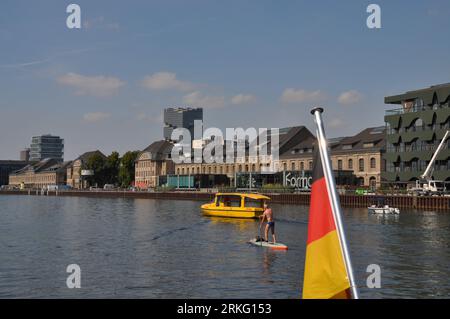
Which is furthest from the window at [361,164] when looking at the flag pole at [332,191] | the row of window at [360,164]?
the flag pole at [332,191]

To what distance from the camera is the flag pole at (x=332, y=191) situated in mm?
5285

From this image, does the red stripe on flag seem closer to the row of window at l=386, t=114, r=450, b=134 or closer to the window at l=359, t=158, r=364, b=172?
the row of window at l=386, t=114, r=450, b=134

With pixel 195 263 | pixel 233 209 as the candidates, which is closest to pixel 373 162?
pixel 233 209

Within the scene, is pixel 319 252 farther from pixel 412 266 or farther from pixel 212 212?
pixel 212 212

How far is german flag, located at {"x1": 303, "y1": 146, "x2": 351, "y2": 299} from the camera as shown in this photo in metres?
5.61

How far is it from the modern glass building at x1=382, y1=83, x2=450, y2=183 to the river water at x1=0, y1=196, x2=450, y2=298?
5205 cm

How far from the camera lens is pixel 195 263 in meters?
26.9

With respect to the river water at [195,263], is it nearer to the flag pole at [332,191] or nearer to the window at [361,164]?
the flag pole at [332,191]

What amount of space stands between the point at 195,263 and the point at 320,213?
71.5ft

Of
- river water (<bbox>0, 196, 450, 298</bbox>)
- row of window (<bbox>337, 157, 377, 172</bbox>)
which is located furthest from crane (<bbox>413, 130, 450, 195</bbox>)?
river water (<bbox>0, 196, 450, 298</bbox>)

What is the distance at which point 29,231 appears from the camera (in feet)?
151

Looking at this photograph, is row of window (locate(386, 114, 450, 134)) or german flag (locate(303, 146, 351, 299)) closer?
german flag (locate(303, 146, 351, 299))

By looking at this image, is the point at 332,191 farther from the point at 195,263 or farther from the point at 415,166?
the point at 415,166

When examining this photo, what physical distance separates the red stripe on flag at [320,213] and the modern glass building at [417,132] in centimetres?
9295
